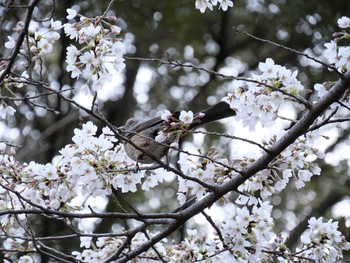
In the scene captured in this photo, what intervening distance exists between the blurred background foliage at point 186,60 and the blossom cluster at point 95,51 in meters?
4.49

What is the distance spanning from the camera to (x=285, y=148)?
3334 mm

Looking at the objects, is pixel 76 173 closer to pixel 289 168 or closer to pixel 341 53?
pixel 289 168

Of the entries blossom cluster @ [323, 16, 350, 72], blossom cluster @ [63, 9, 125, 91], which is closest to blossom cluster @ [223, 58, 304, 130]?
blossom cluster @ [323, 16, 350, 72]

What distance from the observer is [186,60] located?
888 centimetres

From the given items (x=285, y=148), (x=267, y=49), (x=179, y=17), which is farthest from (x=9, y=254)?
(x=267, y=49)

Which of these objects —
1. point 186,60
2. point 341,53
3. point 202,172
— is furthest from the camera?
point 186,60

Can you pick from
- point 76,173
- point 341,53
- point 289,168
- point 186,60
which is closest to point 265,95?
point 341,53

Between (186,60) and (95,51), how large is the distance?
5737 mm

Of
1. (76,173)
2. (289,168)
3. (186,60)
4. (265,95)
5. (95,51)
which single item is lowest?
(289,168)

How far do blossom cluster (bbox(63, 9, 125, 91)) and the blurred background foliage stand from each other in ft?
14.7

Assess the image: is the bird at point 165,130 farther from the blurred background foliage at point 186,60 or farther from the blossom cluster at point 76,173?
the blurred background foliage at point 186,60

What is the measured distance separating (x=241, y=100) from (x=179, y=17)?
5.24m

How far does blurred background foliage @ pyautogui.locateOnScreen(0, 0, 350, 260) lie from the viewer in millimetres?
7852

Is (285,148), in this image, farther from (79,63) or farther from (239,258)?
(79,63)
